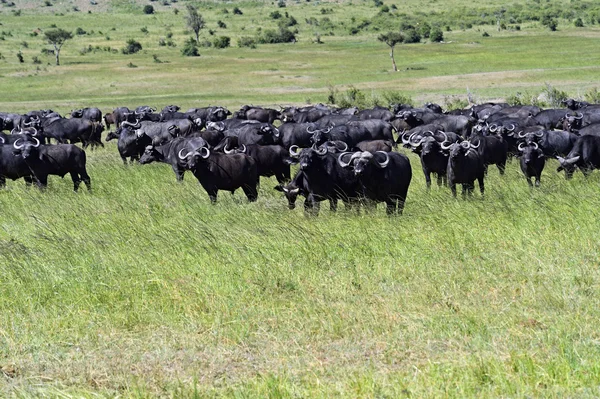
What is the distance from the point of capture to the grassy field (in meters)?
Answer: 6.63

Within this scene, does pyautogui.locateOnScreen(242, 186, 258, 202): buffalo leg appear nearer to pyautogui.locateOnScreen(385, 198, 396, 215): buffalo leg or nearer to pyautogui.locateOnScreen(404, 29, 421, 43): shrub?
pyautogui.locateOnScreen(385, 198, 396, 215): buffalo leg

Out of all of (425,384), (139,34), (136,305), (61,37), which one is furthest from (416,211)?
(139,34)

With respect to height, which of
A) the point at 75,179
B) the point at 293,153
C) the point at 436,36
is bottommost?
the point at 436,36

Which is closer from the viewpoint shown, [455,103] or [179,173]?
[179,173]

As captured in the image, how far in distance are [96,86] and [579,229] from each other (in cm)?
5630

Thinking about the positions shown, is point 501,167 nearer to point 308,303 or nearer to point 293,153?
point 293,153

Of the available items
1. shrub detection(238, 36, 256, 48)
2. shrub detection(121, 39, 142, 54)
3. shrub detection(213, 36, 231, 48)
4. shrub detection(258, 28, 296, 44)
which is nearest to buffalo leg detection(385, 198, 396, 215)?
shrub detection(121, 39, 142, 54)

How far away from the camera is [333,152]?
1573 centimetres

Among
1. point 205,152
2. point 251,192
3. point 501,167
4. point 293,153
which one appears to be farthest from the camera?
point 501,167

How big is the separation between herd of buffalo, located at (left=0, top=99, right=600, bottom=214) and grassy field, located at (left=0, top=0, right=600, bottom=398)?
488 mm

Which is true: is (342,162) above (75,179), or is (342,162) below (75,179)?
above

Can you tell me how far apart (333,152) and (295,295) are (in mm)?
7129

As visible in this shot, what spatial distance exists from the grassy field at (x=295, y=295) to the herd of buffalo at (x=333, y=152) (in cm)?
49

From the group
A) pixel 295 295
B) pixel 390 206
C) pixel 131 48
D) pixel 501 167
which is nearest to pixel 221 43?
pixel 131 48
